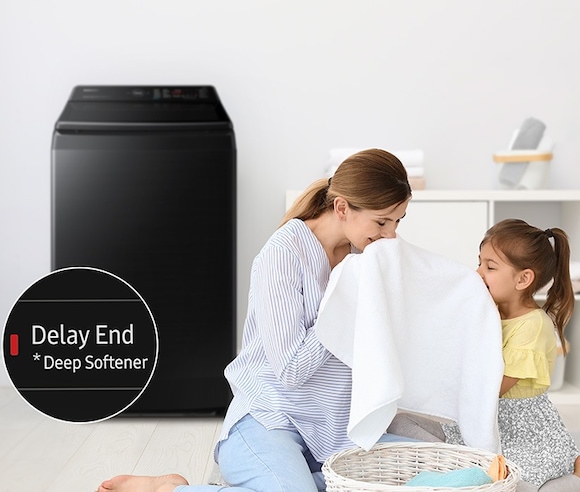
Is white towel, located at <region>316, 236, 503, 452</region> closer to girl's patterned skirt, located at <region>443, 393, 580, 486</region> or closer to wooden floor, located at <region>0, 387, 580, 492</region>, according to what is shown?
girl's patterned skirt, located at <region>443, 393, 580, 486</region>

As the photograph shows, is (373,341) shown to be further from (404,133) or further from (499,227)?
(404,133)

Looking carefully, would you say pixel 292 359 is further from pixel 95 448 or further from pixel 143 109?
pixel 143 109

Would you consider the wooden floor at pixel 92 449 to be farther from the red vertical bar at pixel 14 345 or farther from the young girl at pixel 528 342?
the young girl at pixel 528 342

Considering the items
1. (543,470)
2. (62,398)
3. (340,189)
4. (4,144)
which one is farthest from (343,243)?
(4,144)

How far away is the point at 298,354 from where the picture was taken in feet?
5.66

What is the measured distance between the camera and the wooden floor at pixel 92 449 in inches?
92.0

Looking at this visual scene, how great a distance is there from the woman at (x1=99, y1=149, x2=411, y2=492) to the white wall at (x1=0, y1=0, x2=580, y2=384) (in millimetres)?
1620

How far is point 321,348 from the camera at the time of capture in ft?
5.67

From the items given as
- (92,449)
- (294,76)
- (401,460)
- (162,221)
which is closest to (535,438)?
(401,460)

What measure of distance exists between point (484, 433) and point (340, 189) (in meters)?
0.55

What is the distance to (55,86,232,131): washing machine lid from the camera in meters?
3.07

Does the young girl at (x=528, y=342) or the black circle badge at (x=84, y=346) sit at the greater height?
the young girl at (x=528, y=342)

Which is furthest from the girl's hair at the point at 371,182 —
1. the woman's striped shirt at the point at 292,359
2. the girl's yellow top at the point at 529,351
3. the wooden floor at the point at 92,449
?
the wooden floor at the point at 92,449

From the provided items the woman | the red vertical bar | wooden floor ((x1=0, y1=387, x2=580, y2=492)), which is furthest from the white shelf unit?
the woman
